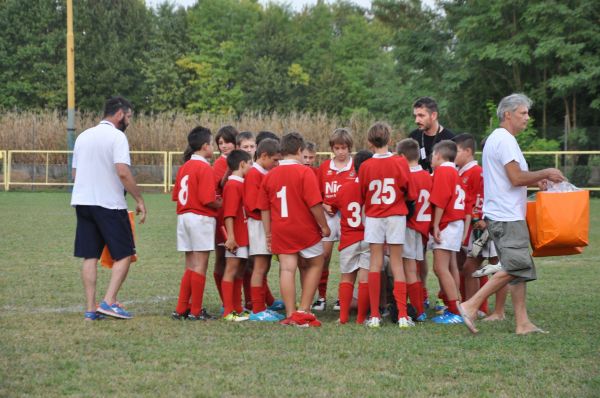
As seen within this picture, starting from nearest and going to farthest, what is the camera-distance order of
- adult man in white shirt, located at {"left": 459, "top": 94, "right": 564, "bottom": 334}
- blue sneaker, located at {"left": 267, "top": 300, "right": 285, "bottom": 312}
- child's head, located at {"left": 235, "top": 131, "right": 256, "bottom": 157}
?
adult man in white shirt, located at {"left": 459, "top": 94, "right": 564, "bottom": 334}, child's head, located at {"left": 235, "top": 131, "right": 256, "bottom": 157}, blue sneaker, located at {"left": 267, "top": 300, "right": 285, "bottom": 312}

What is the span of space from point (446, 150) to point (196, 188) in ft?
7.18

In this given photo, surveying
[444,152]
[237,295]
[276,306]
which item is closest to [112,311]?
[237,295]

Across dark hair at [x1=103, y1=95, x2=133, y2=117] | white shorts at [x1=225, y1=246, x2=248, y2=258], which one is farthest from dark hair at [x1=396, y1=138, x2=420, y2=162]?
dark hair at [x1=103, y1=95, x2=133, y2=117]

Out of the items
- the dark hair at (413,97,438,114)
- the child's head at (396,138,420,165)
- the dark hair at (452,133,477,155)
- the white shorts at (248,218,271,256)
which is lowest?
the white shorts at (248,218,271,256)

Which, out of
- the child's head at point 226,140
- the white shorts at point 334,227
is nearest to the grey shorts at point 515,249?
the white shorts at point 334,227

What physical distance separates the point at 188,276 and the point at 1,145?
30.8 meters

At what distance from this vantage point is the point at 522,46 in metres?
34.8

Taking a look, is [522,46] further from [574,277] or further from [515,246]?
[515,246]

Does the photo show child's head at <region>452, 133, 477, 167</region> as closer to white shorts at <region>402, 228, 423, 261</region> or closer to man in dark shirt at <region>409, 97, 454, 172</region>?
man in dark shirt at <region>409, 97, 454, 172</region>

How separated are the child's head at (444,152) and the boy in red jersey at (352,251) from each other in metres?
0.76

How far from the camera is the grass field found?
566 cm

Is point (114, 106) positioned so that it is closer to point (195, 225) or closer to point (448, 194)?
point (195, 225)

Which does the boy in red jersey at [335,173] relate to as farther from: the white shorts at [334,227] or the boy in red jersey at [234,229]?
the boy in red jersey at [234,229]

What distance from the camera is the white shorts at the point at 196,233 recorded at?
8.29 m
